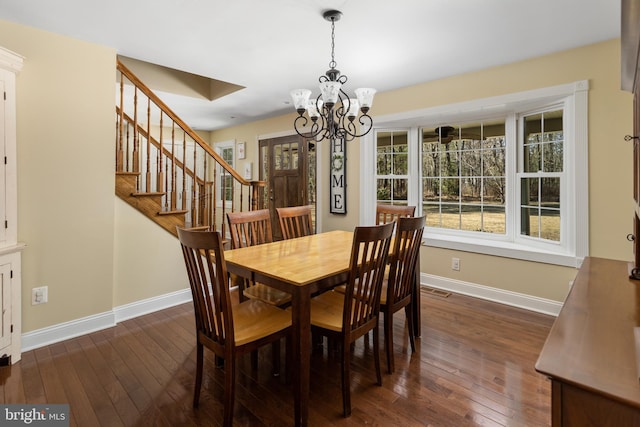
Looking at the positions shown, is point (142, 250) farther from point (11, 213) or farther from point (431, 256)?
point (431, 256)

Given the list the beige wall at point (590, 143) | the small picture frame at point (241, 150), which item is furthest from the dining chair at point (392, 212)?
the small picture frame at point (241, 150)

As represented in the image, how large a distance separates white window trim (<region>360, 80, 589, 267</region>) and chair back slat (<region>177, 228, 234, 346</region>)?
289cm

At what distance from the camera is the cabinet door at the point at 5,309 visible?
2170mm

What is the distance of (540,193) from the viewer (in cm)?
332

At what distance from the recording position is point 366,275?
1863 millimetres

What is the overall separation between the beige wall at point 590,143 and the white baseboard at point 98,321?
2.83m

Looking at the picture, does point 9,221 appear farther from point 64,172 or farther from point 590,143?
point 590,143

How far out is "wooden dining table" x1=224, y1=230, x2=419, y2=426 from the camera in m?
1.64

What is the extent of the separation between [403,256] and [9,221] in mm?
2654

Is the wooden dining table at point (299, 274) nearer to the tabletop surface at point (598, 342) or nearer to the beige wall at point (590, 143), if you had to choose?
the tabletop surface at point (598, 342)

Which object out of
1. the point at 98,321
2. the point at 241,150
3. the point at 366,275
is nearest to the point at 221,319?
the point at 366,275

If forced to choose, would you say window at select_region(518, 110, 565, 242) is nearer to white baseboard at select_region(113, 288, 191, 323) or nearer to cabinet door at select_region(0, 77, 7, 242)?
white baseboard at select_region(113, 288, 191, 323)

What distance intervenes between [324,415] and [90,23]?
3053mm

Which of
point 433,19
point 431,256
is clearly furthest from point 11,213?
point 431,256
